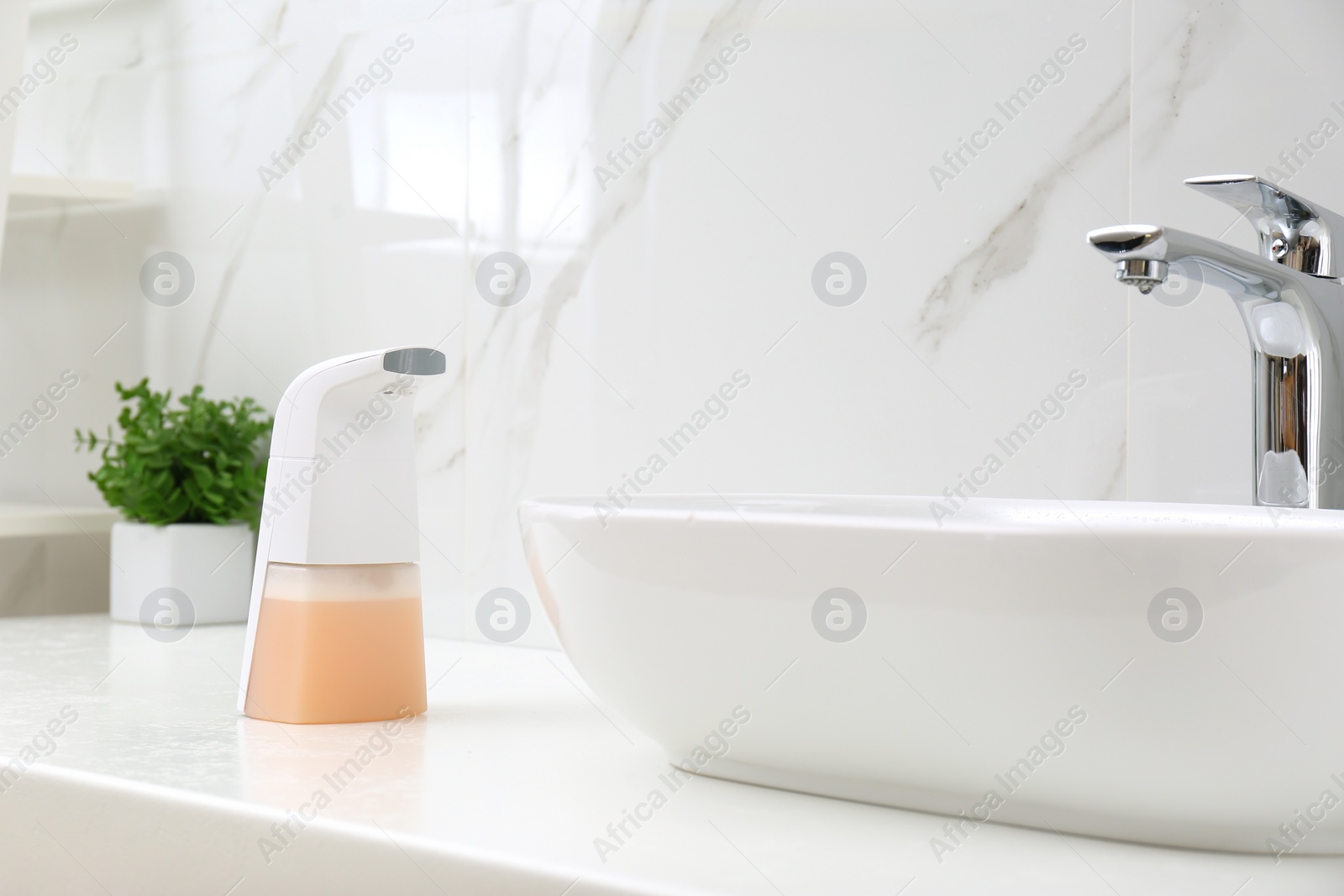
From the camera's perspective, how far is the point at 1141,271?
60 cm

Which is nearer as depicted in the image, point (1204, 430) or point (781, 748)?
point (781, 748)

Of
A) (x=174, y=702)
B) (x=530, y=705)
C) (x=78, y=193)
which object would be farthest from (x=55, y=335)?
(x=530, y=705)

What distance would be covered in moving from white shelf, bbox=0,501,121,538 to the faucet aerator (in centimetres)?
103

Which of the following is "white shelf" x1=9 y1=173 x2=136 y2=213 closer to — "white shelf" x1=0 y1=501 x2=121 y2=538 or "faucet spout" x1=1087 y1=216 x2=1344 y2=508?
"white shelf" x1=0 y1=501 x2=121 y2=538

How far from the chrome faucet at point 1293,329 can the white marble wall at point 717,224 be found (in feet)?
0.26

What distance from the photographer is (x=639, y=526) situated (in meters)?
0.53

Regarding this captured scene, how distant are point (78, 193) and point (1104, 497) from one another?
1.02m

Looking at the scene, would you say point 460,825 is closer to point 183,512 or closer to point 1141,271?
point 1141,271

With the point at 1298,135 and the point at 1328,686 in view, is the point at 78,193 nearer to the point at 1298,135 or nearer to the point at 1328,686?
the point at 1298,135

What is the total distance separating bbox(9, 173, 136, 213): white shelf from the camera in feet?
4.01

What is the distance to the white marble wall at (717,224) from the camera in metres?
0.77

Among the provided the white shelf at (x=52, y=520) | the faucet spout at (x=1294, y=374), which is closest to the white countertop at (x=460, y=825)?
→ the faucet spout at (x=1294, y=374)

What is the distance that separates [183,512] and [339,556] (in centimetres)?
49

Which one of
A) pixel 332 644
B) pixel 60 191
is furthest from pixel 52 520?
pixel 332 644
